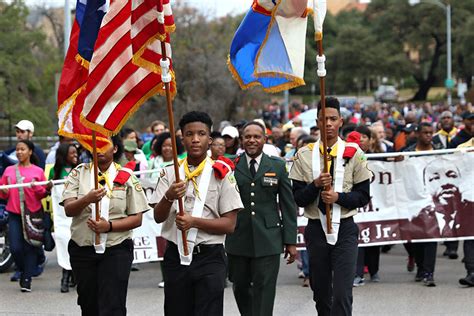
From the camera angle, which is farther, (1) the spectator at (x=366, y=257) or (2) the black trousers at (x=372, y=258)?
(2) the black trousers at (x=372, y=258)

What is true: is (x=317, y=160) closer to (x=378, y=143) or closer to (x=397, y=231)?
(x=397, y=231)

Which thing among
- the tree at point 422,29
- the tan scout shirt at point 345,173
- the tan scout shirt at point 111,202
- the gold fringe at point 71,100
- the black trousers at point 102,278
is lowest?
the black trousers at point 102,278

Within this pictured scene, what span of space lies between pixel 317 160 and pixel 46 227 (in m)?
5.19

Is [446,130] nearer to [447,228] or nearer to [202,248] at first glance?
[447,228]

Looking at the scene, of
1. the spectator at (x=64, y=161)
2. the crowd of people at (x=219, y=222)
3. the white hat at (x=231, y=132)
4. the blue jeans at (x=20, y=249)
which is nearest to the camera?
the crowd of people at (x=219, y=222)

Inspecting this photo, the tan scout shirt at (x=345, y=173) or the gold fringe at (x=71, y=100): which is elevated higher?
the gold fringe at (x=71, y=100)

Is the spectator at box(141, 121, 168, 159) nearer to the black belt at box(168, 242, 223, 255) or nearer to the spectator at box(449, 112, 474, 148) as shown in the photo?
the spectator at box(449, 112, 474, 148)

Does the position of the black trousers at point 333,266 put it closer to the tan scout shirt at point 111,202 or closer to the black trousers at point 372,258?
the tan scout shirt at point 111,202

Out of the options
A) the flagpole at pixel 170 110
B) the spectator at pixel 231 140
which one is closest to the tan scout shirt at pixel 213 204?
the flagpole at pixel 170 110

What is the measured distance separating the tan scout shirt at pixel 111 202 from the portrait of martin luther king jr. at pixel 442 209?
5.34 metres

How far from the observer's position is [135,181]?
8539 millimetres

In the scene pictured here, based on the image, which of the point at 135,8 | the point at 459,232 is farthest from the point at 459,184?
the point at 135,8

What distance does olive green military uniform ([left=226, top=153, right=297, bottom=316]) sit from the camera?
889 cm

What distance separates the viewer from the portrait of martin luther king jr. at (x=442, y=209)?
1277 cm
